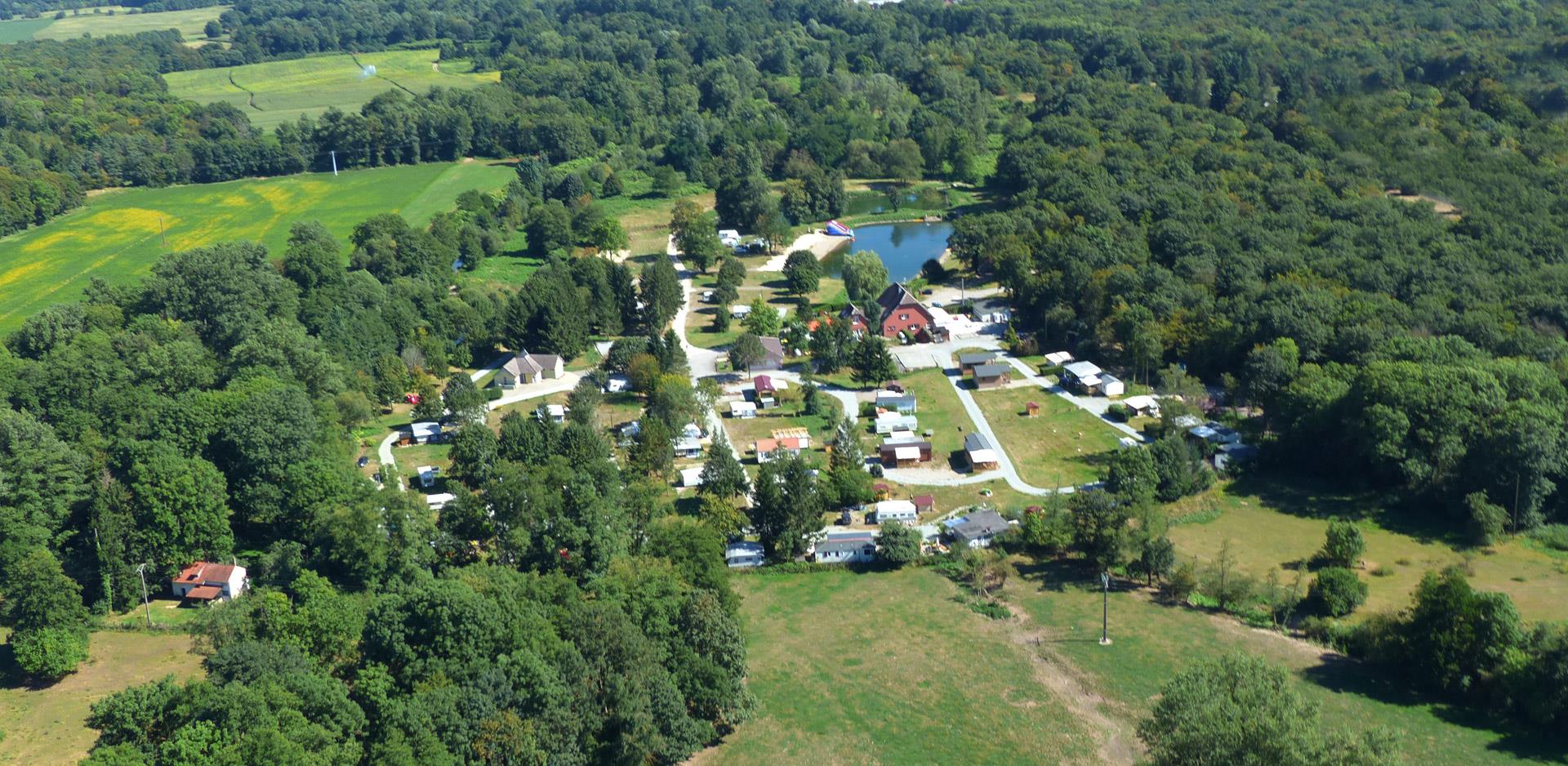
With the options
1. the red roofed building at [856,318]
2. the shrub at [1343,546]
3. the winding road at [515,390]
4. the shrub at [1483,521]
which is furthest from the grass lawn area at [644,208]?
the shrub at [1483,521]

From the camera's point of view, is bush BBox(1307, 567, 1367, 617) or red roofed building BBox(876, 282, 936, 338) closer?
bush BBox(1307, 567, 1367, 617)

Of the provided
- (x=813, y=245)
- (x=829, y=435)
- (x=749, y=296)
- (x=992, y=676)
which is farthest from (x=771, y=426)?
(x=813, y=245)

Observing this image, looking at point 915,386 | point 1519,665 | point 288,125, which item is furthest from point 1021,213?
point 288,125

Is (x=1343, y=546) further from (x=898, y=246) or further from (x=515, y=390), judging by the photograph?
(x=898, y=246)

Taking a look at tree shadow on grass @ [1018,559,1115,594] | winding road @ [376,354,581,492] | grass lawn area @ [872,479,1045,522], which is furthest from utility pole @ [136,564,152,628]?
tree shadow on grass @ [1018,559,1115,594]

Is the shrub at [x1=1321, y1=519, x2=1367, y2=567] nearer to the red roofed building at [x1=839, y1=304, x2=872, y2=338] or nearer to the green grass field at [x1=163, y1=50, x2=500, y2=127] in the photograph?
the red roofed building at [x1=839, y1=304, x2=872, y2=338]

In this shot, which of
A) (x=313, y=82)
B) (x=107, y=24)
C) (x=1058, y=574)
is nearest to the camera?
(x=1058, y=574)

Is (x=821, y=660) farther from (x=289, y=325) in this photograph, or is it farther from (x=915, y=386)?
(x=289, y=325)
